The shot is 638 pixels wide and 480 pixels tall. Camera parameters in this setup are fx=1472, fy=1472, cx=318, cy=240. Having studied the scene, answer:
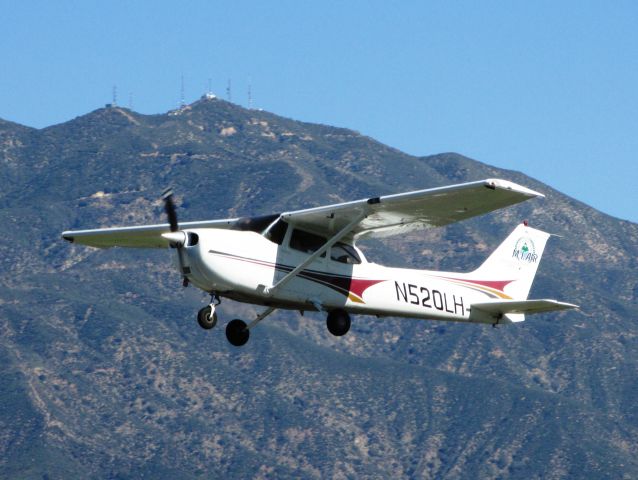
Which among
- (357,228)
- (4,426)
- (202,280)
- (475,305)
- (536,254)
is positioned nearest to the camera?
(202,280)

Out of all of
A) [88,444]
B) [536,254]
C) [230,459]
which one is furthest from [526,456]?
[536,254]

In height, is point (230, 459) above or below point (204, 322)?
below

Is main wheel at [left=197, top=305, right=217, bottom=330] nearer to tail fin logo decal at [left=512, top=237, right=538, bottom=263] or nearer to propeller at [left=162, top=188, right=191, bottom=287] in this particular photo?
propeller at [left=162, top=188, right=191, bottom=287]

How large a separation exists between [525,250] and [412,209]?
7.42 meters

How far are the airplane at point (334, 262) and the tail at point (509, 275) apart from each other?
0.16 ft

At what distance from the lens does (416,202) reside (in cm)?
2859

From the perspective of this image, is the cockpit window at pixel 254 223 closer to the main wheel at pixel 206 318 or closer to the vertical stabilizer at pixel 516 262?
the main wheel at pixel 206 318

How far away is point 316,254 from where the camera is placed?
29422 mm

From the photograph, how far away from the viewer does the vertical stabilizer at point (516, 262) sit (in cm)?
3469

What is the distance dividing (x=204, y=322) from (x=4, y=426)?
16973cm

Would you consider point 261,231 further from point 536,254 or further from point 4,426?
point 4,426

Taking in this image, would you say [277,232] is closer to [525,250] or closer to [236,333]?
[236,333]

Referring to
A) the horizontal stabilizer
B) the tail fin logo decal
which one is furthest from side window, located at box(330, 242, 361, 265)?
the tail fin logo decal

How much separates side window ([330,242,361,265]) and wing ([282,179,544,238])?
13.5 inches
